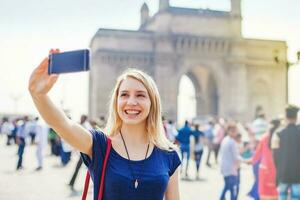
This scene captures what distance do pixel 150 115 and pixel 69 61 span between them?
2.52 feet

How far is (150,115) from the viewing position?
2.40 m

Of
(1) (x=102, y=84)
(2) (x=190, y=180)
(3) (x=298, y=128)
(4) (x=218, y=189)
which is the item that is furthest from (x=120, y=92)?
(1) (x=102, y=84)

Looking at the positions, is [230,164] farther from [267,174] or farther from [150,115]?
[150,115]

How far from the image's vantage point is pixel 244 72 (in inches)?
1724

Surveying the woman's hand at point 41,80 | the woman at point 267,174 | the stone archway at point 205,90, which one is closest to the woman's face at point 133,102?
the woman's hand at point 41,80

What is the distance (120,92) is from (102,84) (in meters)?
39.4

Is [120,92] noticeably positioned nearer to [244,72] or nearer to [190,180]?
[190,180]

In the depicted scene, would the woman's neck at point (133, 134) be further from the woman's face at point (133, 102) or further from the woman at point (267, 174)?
the woman at point (267, 174)

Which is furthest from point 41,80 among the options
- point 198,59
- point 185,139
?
point 198,59

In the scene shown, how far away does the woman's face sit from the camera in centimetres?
230

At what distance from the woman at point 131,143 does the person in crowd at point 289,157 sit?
3.77 m

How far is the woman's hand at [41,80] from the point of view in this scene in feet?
6.01

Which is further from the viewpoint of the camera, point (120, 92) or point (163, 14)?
point (163, 14)

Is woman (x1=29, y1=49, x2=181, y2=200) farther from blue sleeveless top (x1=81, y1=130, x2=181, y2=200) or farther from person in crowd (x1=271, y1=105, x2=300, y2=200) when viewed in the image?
person in crowd (x1=271, y1=105, x2=300, y2=200)
